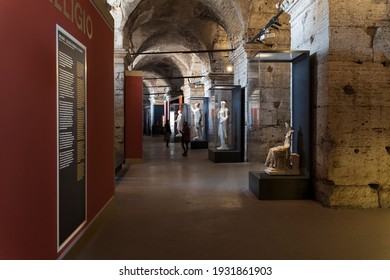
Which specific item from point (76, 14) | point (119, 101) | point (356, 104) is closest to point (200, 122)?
point (119, 101)

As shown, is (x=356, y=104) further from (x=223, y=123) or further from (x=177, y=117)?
(x=177, y=117)

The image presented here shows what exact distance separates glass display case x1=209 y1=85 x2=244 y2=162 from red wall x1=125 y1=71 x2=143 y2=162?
2527 millimetres

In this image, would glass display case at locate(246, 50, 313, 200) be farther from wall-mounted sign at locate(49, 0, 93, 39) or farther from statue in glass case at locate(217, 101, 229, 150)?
statue in glass case at locate(217, 101, 229, 150)

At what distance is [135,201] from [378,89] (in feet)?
14.1

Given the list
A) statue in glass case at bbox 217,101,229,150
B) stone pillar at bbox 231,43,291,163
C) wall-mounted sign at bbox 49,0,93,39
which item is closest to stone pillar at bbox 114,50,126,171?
statue in glass case at bbox 217,101,229,150

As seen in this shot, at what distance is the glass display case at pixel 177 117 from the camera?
22.1m

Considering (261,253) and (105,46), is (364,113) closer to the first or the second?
(261,253)

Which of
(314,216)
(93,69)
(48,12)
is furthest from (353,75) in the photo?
(48,12)

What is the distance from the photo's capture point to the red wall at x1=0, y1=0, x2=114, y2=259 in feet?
6.99

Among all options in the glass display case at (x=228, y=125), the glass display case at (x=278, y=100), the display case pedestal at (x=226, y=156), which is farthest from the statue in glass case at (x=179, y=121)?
the glass display case at (x=278, y=100)

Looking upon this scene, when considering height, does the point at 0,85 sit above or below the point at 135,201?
above

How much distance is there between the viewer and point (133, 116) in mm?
12273

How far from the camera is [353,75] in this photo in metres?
5.75

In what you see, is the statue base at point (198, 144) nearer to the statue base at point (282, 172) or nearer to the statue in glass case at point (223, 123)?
the statue in glass case at point (223, 123)
